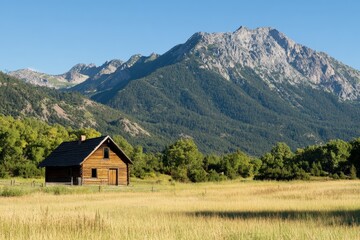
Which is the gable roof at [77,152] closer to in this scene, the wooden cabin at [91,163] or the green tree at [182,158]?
the wooden cabin at [91,163]

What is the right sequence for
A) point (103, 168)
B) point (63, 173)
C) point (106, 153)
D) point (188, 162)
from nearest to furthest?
point (103, 168), point (106, 153), point (63, 173), point (188, 162)

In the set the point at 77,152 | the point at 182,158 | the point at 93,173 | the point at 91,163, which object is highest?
the point at 77,152

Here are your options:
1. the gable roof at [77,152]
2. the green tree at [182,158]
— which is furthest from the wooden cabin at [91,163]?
the green tree at [182,158]

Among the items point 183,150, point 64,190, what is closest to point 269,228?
point 64,190

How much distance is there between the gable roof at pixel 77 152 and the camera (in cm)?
6072

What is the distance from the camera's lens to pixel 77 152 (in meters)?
63.2

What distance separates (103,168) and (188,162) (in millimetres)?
31176

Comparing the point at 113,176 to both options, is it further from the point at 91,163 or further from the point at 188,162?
the point at 188,162

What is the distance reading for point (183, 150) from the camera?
9431 cm

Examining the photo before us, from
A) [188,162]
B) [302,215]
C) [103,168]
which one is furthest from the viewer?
[188,162]

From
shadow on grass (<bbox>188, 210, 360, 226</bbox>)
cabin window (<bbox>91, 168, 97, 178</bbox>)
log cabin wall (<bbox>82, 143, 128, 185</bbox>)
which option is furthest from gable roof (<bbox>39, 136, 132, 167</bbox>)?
shadow on grass (<bbox>188, 210, 360, 226</bbox>)

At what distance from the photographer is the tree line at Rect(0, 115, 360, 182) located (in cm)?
7538

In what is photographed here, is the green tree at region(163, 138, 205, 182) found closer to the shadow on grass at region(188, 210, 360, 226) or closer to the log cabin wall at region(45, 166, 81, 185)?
the log cabin wall at region(45, 166, 81, 185)

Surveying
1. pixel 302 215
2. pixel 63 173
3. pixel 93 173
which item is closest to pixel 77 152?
pixel 93 173
